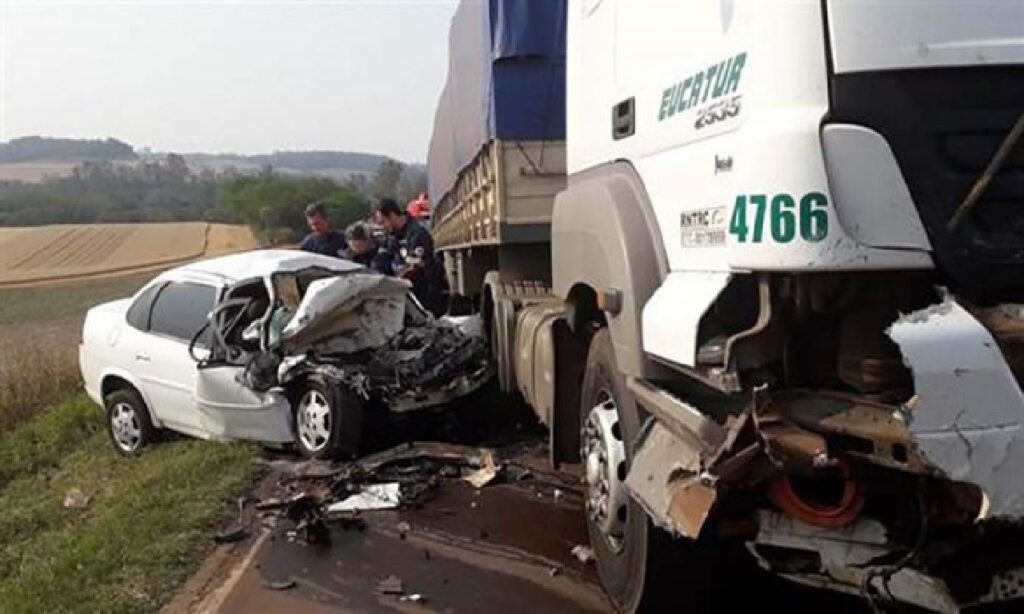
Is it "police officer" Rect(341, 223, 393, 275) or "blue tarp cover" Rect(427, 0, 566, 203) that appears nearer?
"blue tarp cover" Rect(427, 0, 566, 203)

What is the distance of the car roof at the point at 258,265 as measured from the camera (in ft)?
30.8

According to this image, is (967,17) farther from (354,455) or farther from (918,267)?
(354,455)

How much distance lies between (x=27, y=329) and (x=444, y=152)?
66.2 feet

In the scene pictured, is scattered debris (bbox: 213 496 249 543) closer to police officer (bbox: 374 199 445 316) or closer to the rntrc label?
the rntrc label

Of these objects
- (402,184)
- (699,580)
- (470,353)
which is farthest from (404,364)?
(402,184)

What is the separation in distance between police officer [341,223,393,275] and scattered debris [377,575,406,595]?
6.07 m

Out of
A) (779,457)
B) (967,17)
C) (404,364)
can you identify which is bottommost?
(404,364)

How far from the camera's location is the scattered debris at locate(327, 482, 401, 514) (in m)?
6.95

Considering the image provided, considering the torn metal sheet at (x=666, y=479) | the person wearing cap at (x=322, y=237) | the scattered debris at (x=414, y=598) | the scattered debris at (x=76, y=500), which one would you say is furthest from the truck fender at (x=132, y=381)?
the torn metal sheet at (x=666, y=479)

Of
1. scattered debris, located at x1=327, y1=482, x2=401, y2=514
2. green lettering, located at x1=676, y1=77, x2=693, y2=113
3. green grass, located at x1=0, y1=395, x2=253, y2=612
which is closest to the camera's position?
green lettering, located at x1=676, y1=77, x2=693, y2=113

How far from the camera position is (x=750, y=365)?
126 inches

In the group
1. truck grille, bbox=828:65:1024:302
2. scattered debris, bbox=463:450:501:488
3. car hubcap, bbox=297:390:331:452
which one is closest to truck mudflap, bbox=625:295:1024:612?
truck grille, bbox=828:65:1024:302

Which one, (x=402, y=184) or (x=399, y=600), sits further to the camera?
(x=402, y=184)

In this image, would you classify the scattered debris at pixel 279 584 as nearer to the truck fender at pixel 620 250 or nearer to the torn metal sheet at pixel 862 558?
the truck fender at pixel 620 250
